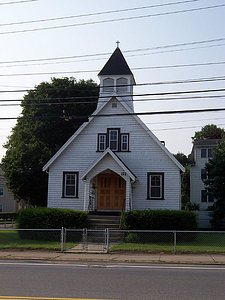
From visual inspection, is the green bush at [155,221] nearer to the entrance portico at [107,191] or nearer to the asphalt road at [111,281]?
the entrance portico at [107,191]

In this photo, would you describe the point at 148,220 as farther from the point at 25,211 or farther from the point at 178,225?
the point at 25,211

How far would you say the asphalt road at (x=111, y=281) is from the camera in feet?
28.1

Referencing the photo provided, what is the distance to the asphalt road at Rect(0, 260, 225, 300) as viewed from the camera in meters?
8.57

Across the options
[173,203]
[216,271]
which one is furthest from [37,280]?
[173,203]

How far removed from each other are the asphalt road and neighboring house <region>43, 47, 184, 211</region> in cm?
1220

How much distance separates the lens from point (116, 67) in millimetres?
28719

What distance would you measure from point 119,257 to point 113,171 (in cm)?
1012

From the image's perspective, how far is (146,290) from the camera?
903 cm

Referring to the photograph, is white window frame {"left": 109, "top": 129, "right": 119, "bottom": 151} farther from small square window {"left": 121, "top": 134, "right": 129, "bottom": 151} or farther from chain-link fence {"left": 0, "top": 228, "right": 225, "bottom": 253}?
chain-link fence {"left": 0, "top": 228, "right": 225, "bottom": 253}

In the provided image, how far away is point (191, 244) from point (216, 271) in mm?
7635

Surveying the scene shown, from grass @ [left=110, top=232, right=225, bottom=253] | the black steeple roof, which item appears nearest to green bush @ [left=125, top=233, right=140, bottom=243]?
grass @ [left=110, top=232, right=225, bottom=253]

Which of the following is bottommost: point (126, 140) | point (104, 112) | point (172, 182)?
point (172, 182)

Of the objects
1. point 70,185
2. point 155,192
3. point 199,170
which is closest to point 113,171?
point 155,192

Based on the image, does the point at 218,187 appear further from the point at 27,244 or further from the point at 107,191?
the point at 27,244
